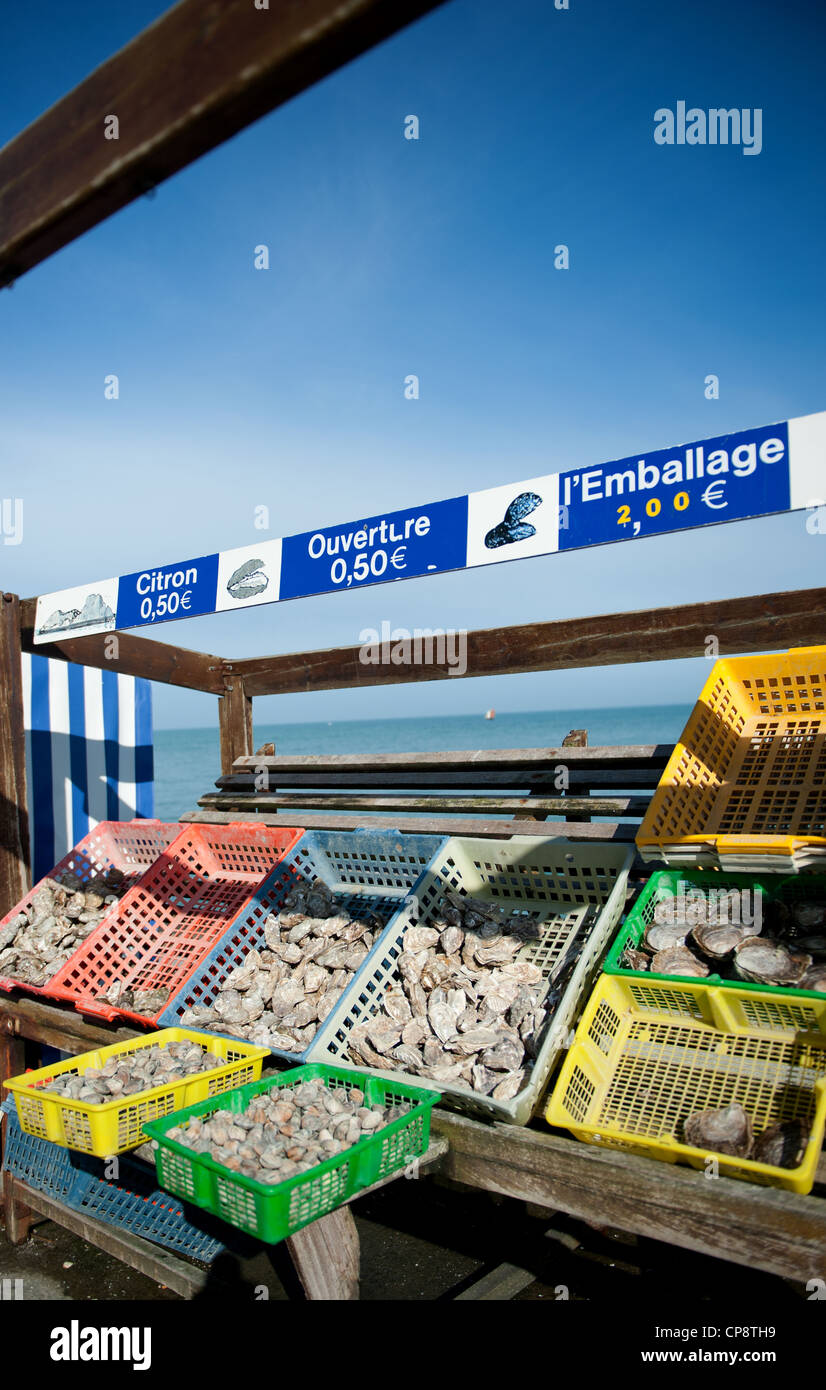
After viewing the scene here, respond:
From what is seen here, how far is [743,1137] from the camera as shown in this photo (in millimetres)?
2082

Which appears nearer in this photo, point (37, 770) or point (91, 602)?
point (91, 602)

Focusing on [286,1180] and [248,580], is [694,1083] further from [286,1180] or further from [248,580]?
[248,580]

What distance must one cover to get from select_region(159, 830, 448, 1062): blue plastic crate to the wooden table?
3.19 feet

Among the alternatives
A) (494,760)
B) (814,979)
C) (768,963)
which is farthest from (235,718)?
(814,979)

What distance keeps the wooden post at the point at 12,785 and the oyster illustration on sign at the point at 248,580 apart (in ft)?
5.60

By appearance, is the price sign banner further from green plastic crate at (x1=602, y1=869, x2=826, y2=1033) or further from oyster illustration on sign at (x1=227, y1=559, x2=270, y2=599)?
green plastic crate at (x1=602, y1=869, x2=826, y2=1033)

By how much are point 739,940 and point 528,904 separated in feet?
3.38

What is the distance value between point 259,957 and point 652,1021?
1.80m

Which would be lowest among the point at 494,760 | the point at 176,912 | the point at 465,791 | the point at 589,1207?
the point at 589,1207

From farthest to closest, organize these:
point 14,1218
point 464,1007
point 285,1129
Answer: point 14,1218
point 464,1007
point 285,1129

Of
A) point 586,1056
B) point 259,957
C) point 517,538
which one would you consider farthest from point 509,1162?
point 517,538

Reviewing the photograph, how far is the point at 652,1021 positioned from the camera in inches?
102

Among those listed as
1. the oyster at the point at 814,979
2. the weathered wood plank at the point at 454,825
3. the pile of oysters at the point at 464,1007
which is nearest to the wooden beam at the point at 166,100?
the pile of oysters at the point at 464,1007

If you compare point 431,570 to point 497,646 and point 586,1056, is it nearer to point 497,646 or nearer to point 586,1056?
point 497,646
